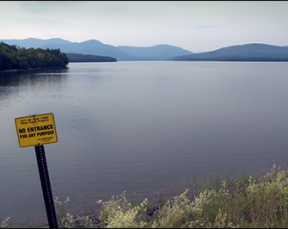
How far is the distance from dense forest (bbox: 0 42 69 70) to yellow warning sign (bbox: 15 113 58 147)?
6657 cm

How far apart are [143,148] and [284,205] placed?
662 centimetres

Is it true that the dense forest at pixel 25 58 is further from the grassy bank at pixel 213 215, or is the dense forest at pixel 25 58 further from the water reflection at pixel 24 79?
the grassy bank at pixel 213 215

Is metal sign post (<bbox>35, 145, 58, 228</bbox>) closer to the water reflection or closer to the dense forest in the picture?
the water reflection

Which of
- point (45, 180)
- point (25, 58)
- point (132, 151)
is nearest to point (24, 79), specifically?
point (25, 58)

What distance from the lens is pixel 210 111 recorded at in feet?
61.1

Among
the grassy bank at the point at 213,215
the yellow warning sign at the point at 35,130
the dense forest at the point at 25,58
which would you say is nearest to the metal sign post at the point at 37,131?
the yellow warning sign at the point at 35,130

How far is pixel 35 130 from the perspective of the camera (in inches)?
139

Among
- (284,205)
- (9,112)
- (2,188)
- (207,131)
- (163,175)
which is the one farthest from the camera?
(9,112)

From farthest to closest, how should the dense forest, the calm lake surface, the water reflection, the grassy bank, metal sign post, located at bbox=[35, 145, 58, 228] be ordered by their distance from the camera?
the dense forest
the water reflection
the calm lake surface
the grassy bank
metal sign post, located at bbox=[35, 145, 58, 228]

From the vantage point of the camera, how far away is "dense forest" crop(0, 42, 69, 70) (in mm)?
63938


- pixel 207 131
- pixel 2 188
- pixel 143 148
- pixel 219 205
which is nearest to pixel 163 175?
pixel 143 148

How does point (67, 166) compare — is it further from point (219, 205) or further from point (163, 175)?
point (219, 205)

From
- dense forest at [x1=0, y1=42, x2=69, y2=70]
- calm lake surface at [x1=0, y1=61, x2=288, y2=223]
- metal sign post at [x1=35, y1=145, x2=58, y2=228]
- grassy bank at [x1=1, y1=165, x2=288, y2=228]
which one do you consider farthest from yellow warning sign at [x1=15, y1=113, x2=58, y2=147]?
dense forest at [x1=0, y1=42, x2=69, y2=70]

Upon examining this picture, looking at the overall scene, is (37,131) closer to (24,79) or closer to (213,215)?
(213,215)
